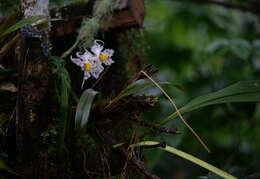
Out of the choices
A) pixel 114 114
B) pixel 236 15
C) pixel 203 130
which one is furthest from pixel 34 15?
pixel 236 15

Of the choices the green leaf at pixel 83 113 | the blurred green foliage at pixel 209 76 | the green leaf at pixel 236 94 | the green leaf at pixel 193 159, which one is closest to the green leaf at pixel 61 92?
the green leaf at pixel 83 113

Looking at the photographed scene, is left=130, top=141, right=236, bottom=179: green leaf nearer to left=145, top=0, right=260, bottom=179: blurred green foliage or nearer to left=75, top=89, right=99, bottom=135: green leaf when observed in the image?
left=75, top=89, right=99, bottom=135: green leaf

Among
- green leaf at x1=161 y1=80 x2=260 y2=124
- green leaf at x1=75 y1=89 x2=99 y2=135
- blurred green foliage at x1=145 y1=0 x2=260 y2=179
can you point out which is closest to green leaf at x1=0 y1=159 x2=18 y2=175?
green leaf at x1=75 y1=89 x2=99 y2=135

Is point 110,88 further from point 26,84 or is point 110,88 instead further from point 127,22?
point 26,84

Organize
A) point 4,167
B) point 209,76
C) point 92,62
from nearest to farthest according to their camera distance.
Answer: point 4,167
point 92,62
point 209,76

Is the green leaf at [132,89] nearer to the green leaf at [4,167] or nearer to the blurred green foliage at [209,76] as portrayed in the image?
the green leaf at [4,167]

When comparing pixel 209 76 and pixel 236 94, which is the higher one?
pixel 236 94

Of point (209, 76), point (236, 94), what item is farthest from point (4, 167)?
point (209, 76)

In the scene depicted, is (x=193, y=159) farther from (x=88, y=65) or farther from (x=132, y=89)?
(x=88, y=65)
